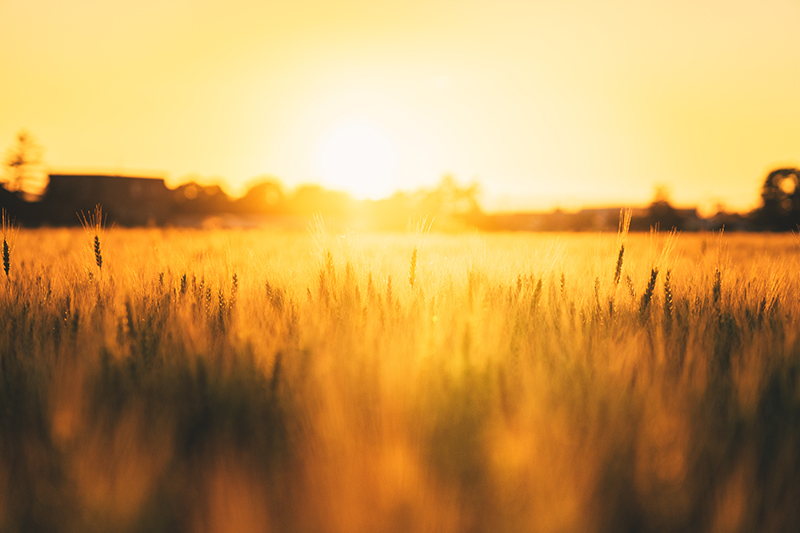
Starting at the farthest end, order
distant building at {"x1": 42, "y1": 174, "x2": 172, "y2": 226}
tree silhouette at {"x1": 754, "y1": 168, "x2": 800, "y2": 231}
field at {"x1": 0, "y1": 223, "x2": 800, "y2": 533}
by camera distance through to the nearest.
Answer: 1. distant building at {"x1": 42, "y1": 174, "x2": 172, "y2": 226}
2. tree silhouette at {"x1": 754, "y1": 168, "x2": 800, "y2": 231}
3. field at {"x1": 0, "y1": 223, "x2": 800, "y2": 533}

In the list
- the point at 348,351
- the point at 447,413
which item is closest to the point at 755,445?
the point at 447,413

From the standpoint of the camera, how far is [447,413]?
1331mm

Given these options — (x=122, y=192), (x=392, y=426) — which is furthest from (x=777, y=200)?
(x=122, y=192)

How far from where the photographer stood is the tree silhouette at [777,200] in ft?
97.5

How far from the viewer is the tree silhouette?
2970 centimetres

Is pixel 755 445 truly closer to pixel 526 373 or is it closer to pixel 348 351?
pixel 526 373

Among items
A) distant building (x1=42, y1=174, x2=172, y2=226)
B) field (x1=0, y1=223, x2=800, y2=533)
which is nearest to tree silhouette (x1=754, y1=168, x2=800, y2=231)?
field (x1=0, y1=223, x2=800, y2=533)

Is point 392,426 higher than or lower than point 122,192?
lower

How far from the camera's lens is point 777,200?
30438 millimetres

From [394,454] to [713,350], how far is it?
161 cm

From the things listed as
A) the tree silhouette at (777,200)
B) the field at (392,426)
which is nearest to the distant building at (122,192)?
the field at (392,426)

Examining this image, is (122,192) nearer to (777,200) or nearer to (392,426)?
(392,426)

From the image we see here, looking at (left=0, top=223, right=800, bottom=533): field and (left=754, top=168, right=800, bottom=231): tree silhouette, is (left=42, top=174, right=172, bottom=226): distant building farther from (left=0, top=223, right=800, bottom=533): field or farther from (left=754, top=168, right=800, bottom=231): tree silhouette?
(left=754, top=168, right=800, bottom=231): tree silhouette

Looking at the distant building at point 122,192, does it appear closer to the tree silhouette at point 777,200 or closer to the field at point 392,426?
the field at point 392,426
